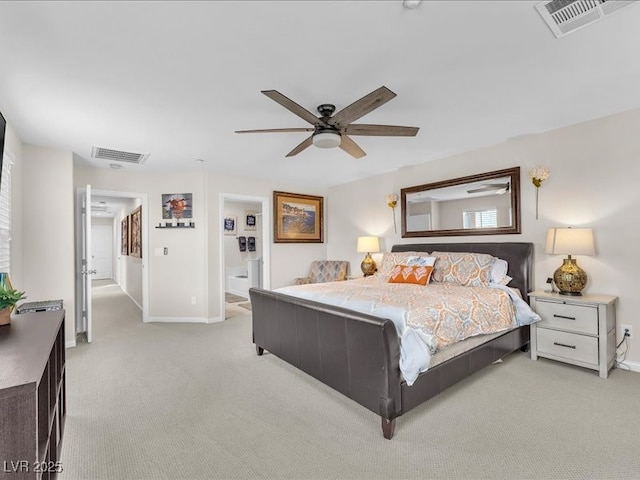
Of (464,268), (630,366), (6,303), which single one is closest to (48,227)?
(6,303)

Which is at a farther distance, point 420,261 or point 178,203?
point 178,203

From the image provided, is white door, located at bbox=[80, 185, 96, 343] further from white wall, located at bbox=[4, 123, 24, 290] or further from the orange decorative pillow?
the orange decorative pillow

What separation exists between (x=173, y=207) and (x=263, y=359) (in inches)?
114

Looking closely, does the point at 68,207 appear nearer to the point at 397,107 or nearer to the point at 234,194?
the point at 234,194

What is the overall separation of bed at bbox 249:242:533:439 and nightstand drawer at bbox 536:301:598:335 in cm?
27

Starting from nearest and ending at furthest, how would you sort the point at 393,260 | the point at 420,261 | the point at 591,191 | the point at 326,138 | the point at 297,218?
1. the point at 326,138
2. the point at 591,191
3. the point at 420,261
4. the point at 393,260
5. the point at 297,218

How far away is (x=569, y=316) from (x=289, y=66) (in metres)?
3.20

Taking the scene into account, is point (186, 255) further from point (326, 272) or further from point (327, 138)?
point (327, 138)

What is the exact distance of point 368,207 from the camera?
17.6 ft

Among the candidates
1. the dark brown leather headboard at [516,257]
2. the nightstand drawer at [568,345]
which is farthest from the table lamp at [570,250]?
the nightstand drawer at [568,345]

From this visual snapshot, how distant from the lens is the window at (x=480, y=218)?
12.6 ft

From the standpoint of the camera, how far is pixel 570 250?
9.62 feet

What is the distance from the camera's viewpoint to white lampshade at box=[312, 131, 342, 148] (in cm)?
249

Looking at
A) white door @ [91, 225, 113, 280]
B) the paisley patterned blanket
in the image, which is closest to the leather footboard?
the paisley patterned blanket
